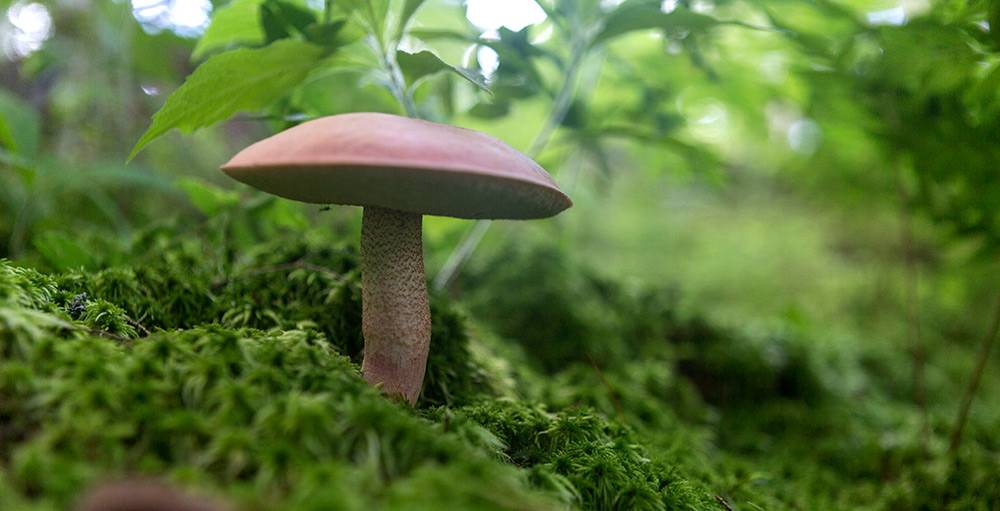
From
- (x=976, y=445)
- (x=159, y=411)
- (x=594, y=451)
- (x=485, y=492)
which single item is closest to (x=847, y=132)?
(x=976, y=445)

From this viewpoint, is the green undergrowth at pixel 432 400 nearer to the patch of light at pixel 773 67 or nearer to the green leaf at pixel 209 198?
the green leaf at pixel 209 198

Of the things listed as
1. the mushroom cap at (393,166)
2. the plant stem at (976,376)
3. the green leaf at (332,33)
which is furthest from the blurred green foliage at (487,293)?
the mushroom cap at (393,166)

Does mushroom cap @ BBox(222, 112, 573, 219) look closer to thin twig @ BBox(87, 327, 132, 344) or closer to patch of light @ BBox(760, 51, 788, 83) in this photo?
thin twig @ BBox(87, 327, 132, 344)

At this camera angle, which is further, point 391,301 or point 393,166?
point 391,301

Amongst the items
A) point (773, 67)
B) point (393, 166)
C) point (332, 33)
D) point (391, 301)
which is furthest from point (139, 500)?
point (773, 67)

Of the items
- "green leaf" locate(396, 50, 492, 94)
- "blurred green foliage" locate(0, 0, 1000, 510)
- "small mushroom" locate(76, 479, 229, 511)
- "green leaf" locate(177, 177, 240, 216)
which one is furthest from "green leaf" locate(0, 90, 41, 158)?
"small mushroom" locate(76, 479, 229, 511)

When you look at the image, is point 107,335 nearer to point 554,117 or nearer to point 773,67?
point 554,117

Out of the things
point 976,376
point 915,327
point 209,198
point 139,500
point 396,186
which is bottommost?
point 915,327
